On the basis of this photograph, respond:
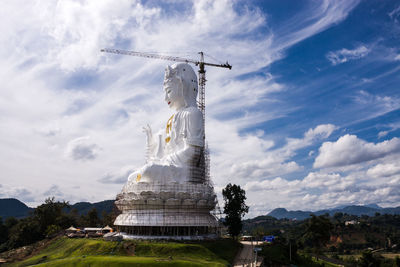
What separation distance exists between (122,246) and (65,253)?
17.9 ft

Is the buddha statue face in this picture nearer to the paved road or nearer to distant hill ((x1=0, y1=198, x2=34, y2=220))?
the paved road

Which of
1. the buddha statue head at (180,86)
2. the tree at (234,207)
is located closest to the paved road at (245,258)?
the tree at (234,207)

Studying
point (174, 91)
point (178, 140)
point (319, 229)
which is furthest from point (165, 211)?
point (319, 229)

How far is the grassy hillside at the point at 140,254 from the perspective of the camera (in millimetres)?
20422

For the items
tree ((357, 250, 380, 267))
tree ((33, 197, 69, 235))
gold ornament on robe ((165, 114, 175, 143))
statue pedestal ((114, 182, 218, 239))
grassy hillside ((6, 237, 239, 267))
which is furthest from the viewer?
tree ((33, 197, 69, 235))

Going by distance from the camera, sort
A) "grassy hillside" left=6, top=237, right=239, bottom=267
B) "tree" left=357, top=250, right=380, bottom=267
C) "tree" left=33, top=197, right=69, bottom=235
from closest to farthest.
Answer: "grassy hillside" left=6, top=237, right=239, bottom=267, "tree" left=357, top=250, right=380, bottom=267, "tree" left=33, top=197, right=69, bottom=235

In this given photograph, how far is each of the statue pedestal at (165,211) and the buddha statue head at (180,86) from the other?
Result: 1001cm

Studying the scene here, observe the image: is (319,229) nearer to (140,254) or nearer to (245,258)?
(245,258)

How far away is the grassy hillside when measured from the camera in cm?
2042

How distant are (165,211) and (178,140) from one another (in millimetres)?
7924

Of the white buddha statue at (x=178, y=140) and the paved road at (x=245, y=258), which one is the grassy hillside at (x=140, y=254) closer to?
the paved road at (x=245, y=258)

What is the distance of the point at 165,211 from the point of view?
91.1 feet

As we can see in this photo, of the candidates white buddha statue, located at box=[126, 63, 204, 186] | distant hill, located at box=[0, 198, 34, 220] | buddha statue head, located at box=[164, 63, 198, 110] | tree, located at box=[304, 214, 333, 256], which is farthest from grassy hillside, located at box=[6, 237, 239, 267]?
distant hill, located at box=[0, 198, 34, 220]

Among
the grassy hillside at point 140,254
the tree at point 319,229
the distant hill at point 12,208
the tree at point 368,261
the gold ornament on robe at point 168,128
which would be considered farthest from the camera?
the distant hill at point 12,208
